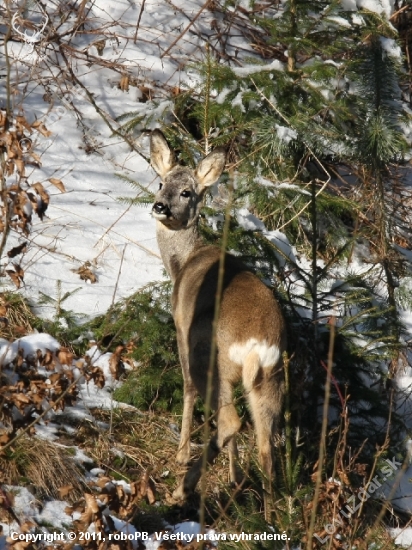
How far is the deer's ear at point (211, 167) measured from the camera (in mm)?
6922

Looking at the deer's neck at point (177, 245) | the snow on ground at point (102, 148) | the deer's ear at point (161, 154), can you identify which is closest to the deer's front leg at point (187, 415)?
the snow on ground at point (102, 148)

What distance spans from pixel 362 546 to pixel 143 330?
11.1 feet

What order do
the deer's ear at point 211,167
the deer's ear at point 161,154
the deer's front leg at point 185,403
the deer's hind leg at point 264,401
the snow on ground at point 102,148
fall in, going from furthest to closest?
the snow on ground at point 102,148 < the deer's ear at point 161,154 < the deer's ear at point 211,167 < the deer's front leg at point 185,403 < the deer's hind leg at point 264,401

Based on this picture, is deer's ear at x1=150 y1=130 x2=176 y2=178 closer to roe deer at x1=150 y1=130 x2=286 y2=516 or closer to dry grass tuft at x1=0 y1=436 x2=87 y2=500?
roe deer at x1=150 y1=130 x2=286 y2=516

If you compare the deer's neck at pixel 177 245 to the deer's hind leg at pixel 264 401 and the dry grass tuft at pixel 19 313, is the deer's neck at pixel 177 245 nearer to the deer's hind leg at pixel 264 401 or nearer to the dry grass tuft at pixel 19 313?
the dry grass tuft at pixel 19 313

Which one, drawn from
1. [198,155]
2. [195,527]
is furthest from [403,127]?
[195,527]

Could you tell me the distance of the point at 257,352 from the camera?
5.27 meters

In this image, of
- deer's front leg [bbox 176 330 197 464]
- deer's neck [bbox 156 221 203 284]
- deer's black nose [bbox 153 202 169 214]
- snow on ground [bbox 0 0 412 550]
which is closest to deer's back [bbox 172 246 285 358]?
deer's front leg [bbox 176 330 197 464]

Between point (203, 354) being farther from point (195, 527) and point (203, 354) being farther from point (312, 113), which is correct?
point (312, 113)

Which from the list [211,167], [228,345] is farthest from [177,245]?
[228,345]

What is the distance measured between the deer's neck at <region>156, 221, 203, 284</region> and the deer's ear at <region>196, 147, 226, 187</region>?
39 cm

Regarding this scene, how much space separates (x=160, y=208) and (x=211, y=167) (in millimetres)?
681

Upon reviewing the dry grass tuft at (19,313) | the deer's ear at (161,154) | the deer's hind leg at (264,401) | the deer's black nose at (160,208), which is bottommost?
the dry grass tuft at (19,313)

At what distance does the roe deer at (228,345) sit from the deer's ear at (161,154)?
1.83 feet
